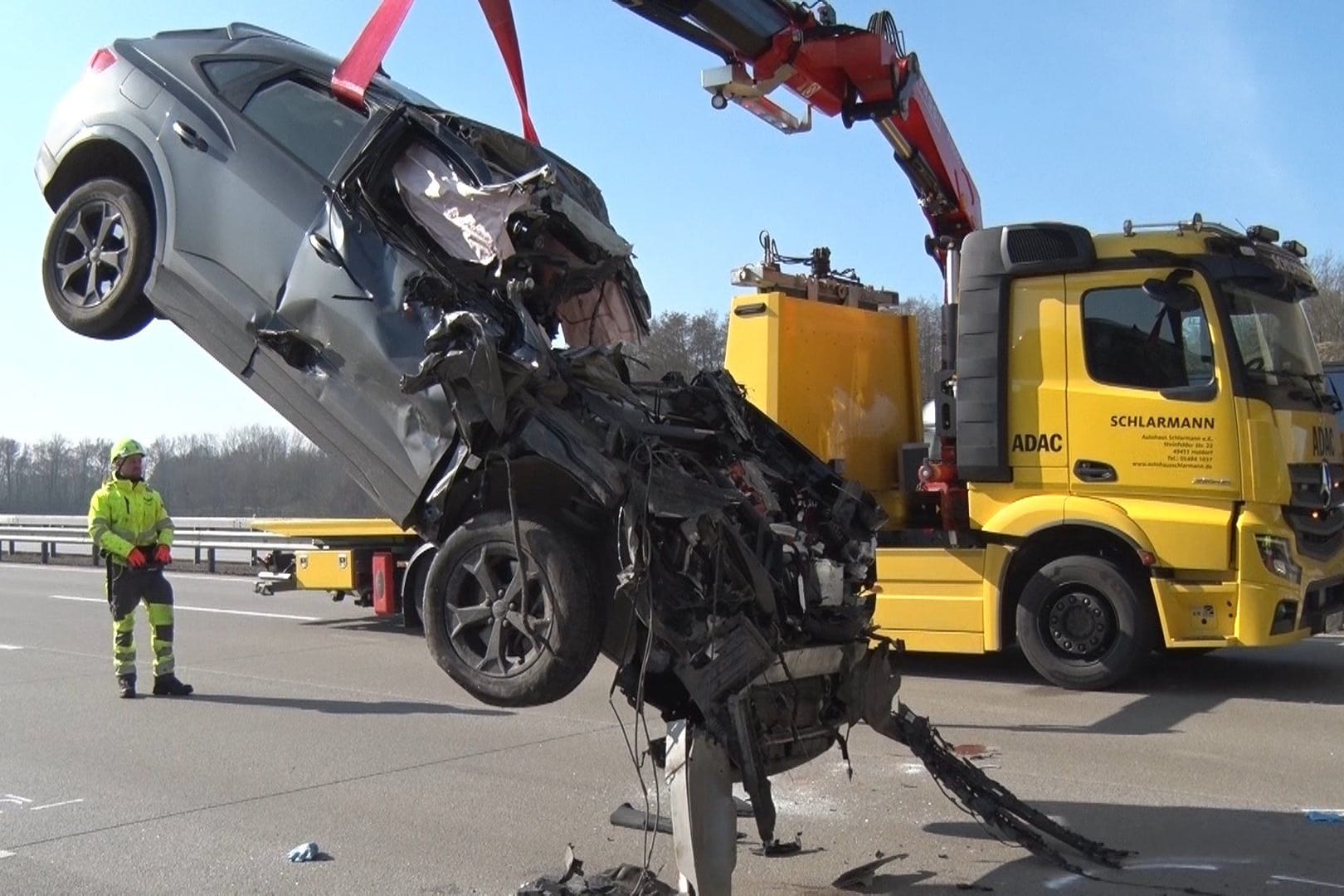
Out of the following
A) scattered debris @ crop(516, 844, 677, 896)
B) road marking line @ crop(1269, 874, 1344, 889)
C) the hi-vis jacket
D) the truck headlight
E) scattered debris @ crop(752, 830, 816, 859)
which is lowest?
road marking line @ crop(1269, 874, 1344, 889)

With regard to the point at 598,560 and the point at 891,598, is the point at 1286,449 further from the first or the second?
the point at 598,560

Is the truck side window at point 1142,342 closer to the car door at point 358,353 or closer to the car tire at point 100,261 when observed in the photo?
the car door at point 358,353

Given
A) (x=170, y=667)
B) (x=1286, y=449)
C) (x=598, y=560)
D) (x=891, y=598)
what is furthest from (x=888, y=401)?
(x=598, y=560)

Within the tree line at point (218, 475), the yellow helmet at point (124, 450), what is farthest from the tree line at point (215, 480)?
the yellow helmet at point (124, 450)

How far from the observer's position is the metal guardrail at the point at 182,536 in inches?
812

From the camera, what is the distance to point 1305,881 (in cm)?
477

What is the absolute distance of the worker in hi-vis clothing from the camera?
945 centimetres

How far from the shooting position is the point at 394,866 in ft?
17.1

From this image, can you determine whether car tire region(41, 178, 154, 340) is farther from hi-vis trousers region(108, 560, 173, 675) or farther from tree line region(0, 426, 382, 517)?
tree line region(0, 426, 382, 517)

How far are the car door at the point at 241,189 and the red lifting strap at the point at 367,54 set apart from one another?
0.07 metres

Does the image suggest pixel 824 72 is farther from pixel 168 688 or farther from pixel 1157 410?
pixel 168 688

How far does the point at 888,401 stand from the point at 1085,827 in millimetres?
5541

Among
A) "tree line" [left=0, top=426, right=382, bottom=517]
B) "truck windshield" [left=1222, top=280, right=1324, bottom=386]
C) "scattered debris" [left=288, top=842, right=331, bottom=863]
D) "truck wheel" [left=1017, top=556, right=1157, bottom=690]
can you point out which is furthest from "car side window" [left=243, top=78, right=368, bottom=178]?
"tree line" [left=0, top=426, right=382, bottom=517]

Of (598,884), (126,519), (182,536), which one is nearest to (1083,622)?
(598,884)
